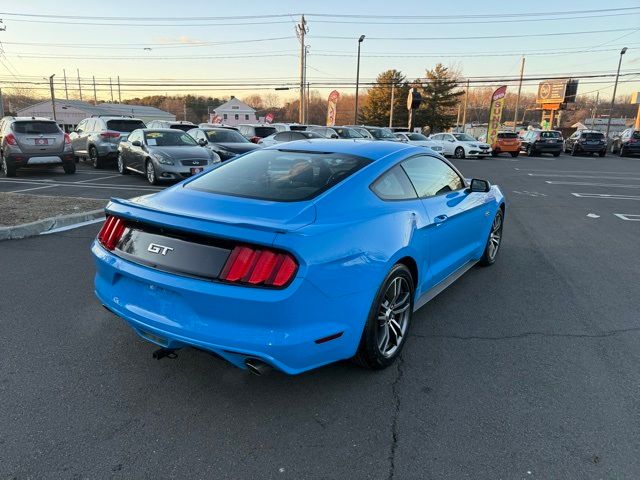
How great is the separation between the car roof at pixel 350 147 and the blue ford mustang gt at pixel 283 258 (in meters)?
0.03

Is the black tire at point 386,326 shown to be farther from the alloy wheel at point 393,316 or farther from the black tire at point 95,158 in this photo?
the black tire at point 95,158

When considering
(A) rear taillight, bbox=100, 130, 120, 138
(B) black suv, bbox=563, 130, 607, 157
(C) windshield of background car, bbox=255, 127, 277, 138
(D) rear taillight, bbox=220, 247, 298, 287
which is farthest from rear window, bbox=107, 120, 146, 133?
(B) black suv, bbox=563, 130, 607, 157

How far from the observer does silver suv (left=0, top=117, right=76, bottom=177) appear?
12631 mm

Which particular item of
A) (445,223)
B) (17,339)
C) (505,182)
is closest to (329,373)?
(445,223)

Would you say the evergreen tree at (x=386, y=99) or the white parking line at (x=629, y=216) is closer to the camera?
the white parking line at (x=629, y=216)

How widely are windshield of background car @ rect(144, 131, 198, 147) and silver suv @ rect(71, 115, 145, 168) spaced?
304 centimetres

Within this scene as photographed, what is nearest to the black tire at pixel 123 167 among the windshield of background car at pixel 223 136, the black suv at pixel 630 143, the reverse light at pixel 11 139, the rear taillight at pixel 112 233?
the reverse light at pixel 11 139

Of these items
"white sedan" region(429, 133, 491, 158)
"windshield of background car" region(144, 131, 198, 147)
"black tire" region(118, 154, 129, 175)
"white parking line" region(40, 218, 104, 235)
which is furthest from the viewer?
"white sedan" region(429, 133, 491, 158)

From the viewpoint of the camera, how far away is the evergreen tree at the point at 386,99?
64312 millimetres

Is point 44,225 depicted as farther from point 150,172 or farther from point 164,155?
point 150,172

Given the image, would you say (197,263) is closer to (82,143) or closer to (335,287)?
(335,287)

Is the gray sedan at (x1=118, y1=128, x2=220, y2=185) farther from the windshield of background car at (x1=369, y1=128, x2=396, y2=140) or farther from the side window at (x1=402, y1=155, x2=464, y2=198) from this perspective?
the windshield of background car at (x1=369, y1=128, x2=396, y2=140)

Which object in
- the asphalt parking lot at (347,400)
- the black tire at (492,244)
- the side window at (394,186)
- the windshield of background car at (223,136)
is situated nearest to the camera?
the asphalt parking lot at (347,400)

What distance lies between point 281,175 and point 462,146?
25.4 m
